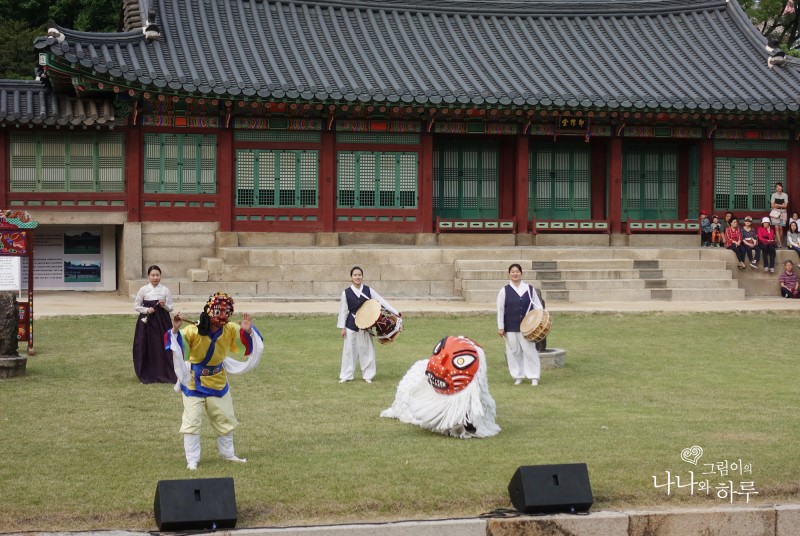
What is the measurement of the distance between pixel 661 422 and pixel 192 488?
5.54 metres

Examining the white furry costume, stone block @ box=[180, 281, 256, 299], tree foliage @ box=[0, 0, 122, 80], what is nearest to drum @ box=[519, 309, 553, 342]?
the white furry costume

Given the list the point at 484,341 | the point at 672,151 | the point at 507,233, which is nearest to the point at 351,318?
the point at 484,341

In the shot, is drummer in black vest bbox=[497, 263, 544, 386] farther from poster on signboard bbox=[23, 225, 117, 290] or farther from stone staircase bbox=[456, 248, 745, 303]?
poster on signboard bbox=[23, 225, 117, 290]

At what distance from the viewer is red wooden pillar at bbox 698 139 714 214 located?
28.4 m

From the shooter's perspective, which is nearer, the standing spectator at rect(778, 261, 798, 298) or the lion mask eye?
the lion mask eye

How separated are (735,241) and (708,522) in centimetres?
1731

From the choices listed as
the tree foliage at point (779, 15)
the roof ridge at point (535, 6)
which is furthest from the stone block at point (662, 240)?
the tree foliage at point (779, 15)

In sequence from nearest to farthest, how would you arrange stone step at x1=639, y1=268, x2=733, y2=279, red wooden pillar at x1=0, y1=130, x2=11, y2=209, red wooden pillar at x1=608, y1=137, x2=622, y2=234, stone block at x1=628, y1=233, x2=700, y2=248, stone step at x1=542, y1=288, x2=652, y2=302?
stone step at x1=542, y1=288, x2=652, y2=302 → stone step at x1=639, y1=268, x2=733, y2=279 → red wooden pillar at x1=0, y1=130, x2=11, y2=209 → stone block at x1=628, y1=233, x2=700, y2=248 → red wooden pillar at x1=608, y1=137, x2=622, y2=234

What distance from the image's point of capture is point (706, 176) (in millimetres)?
28453

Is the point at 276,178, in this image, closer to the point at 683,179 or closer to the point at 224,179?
the point at 224,179

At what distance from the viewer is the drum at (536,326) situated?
47.2ft

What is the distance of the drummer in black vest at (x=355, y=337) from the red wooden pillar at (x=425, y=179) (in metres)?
12.6

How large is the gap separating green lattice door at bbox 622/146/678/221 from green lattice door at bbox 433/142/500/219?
135 inches

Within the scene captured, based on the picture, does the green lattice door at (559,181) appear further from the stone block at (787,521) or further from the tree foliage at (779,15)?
the stone block at (787,521)
